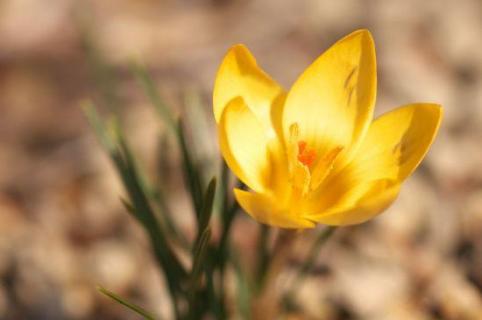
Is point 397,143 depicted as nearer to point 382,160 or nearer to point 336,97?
point 382,160

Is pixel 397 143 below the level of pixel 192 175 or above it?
above

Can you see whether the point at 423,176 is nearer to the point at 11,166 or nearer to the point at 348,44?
the point at 348,44

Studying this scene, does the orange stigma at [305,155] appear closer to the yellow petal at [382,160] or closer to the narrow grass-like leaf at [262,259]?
the yellow petal at [382,160]

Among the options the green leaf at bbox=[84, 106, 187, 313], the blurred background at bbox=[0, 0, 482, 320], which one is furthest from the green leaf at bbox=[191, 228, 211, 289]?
the blurred background at bbox=[0, 0, 482, 320]

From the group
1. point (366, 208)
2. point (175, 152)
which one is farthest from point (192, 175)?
point (175, 152)

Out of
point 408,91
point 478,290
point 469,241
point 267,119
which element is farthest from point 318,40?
point 267,119

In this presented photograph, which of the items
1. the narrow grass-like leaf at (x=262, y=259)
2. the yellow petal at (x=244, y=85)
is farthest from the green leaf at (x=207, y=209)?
the narrow grass-like leaf at (x=262, y=259)

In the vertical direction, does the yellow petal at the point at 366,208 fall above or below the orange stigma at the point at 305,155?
above

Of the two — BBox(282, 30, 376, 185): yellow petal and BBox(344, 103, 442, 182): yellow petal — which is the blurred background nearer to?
BBox(282, 30, 376, 185): yellow petal
